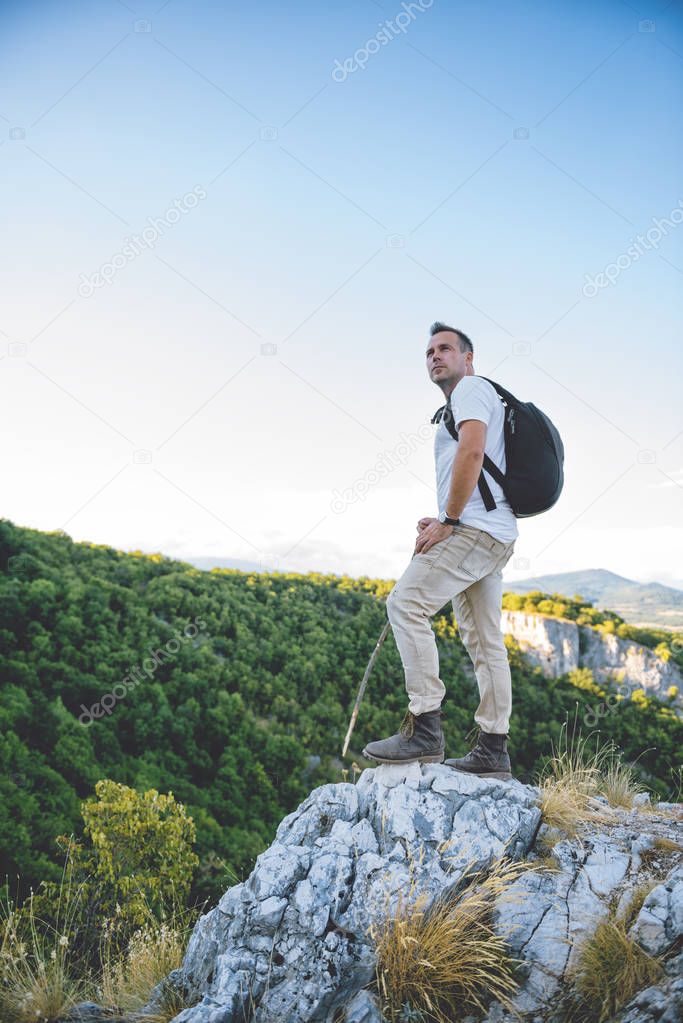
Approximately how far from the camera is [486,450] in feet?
12.3

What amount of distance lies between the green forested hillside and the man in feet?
29.7

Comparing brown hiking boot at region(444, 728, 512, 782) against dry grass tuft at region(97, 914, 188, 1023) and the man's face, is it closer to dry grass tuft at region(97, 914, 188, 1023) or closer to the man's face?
dry grass tuft at region(97, 914, 188, 1023)

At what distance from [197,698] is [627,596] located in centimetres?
4091

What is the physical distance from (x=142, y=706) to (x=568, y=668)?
20249mm

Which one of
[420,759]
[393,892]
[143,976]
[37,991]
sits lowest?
[37,991]

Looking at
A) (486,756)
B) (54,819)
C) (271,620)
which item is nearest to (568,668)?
(271,620)

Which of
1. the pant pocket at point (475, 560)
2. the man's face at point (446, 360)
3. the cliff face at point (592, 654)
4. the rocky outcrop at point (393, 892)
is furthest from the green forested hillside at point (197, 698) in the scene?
the man's face at point (446, 360)

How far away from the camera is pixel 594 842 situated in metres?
3.75

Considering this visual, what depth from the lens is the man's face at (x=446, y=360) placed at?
13.1 feet

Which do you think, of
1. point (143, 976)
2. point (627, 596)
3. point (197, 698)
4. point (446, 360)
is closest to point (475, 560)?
point (446, 360)

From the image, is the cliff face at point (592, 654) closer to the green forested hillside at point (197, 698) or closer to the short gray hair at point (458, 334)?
the green forested hillside at point (197, 698)

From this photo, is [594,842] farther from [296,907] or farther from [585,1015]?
[296,907]

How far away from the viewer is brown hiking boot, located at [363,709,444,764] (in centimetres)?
388

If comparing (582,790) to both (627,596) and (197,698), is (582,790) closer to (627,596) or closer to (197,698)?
(197,698)
